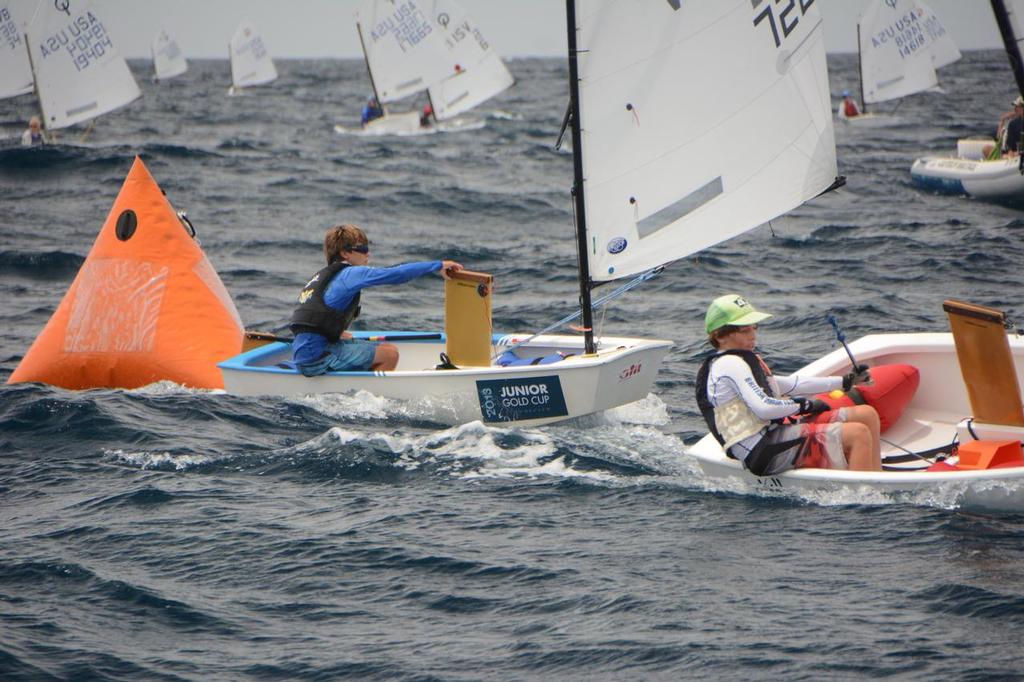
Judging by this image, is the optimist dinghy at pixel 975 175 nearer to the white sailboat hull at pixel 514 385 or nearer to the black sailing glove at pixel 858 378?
the white sailboat hull at pixel 514 385

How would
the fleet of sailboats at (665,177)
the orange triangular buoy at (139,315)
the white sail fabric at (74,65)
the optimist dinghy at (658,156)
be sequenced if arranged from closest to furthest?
the fleet of sailboats at (665,177) → the optimist dinghy at (658,156) → the orange triangular buoy at (139,315) → the white sail fabric at (74,65)

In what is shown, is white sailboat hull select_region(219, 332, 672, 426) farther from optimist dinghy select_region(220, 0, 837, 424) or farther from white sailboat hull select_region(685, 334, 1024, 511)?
white sailboat hull select_region(685, 334, 1024, 511)

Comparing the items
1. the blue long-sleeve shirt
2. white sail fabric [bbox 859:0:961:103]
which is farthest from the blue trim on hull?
white sail fabric [bbox 859:0:961:103]

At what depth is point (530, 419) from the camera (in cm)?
757

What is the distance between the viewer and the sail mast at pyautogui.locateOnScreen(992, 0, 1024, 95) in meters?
6.36

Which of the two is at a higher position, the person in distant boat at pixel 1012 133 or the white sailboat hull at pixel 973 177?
the person in distant boat at pixel 1012 133

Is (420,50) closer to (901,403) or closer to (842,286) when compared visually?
(842,286)

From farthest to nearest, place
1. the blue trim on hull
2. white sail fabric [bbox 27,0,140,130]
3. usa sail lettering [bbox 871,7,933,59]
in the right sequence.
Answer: usa sail lettering [bbox 871,7,933,59], white sail fabric [bbox 27,0,140,130], the blue trim on hull

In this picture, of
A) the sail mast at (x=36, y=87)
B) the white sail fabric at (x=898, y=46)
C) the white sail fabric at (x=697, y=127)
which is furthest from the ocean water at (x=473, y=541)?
the white sail fabric at (x=898, y=46)

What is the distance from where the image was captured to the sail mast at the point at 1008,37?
6.36 meters

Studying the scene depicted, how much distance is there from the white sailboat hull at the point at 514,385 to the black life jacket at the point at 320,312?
0.30 metres

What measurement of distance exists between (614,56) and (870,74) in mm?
26267

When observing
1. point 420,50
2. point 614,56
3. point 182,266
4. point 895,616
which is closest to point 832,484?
point 895,616

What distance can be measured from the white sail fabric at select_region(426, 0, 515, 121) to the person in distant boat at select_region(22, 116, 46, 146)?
9392 mm
